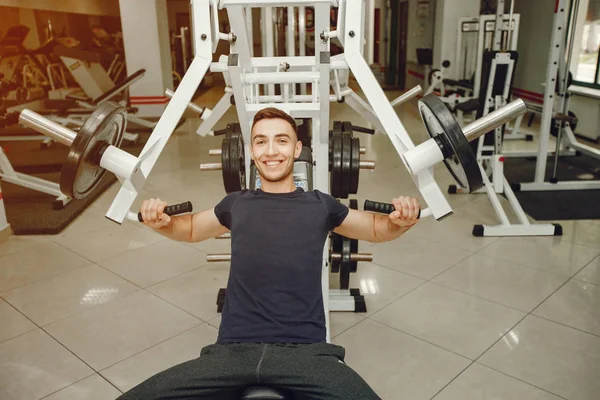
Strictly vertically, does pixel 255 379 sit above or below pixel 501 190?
above

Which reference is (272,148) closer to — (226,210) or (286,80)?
(226,210)

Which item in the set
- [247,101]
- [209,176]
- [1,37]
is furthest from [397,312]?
[1,37]

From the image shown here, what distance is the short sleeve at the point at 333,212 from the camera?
1381 mm

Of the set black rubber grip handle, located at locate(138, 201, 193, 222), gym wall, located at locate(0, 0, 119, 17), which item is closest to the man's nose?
black rubber grip handle, located at locate(138, 201, 193, 222)

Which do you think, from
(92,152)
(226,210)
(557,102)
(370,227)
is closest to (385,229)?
(370,227)

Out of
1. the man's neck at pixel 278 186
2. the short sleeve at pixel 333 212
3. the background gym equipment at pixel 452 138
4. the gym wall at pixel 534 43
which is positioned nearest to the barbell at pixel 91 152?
the man's neck at pixel 278 186

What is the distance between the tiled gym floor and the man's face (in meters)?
0.95

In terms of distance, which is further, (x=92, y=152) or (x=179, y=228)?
(x=179, y=228)

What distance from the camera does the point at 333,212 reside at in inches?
54.6

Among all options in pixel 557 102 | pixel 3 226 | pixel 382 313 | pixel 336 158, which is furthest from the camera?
pixel 557 102

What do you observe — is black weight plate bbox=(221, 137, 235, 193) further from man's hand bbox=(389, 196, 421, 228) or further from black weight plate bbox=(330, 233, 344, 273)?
man's hand bbox=(389, 196, 421, 228)

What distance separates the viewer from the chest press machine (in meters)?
1.26

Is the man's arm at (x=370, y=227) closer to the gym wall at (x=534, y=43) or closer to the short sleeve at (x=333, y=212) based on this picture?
the short sleeve at (x=333, y=212)

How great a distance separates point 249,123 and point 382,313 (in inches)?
42.3
